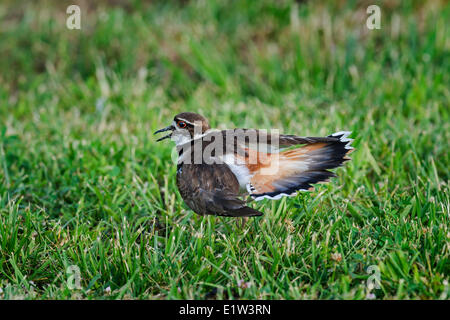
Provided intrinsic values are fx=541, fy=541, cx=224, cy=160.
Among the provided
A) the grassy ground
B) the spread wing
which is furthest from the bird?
the grassy ground

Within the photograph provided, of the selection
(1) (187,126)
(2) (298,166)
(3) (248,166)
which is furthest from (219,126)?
(2) (298,166)

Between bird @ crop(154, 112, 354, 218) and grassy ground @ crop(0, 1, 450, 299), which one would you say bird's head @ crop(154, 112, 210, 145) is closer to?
bird @ crop(154, 112, 354, 218)

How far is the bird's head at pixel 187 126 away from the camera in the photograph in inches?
136

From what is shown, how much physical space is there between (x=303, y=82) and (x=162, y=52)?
181 centimetres

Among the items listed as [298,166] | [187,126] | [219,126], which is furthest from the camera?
[219,126]

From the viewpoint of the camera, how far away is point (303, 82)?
6.02 meters

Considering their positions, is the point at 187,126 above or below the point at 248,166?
above

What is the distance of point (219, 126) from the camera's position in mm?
5086

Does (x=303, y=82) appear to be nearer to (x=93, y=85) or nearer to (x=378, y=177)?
(x=378, y=177)

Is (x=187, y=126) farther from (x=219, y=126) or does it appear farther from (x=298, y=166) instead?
(x=219, y=126)

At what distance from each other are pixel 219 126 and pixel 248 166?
183 cm

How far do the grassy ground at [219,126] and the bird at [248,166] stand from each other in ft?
1.04

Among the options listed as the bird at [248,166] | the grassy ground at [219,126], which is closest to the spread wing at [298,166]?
the bird at [248,166]

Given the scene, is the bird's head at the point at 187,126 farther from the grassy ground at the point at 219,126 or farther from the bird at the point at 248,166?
the grassy ground at the point at 219,126
